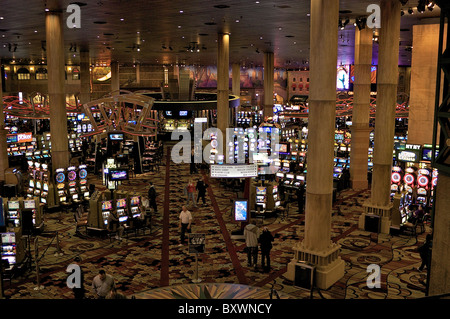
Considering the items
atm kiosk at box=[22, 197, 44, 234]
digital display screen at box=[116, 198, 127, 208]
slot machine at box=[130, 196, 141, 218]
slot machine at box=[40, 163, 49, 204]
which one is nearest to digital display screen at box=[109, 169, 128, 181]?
slot machine at box=[40, 163, 49, 204]

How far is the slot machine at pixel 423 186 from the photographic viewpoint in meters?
17.6

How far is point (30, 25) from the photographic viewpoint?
21547mm

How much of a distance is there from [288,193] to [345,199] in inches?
105

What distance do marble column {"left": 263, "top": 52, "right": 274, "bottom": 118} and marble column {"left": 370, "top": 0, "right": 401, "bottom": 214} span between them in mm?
19898

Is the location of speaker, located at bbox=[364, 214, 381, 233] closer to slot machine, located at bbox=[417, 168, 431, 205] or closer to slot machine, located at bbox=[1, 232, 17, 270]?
slot machine, located at bbox=[417, 168, 431, 205]

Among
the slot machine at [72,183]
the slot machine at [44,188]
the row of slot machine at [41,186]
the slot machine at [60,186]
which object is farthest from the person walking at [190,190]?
the slot machine at [44,188]

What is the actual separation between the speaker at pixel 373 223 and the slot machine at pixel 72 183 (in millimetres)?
11126

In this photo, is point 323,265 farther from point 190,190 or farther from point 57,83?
point 57,83

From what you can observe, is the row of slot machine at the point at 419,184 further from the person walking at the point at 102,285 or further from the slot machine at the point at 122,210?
the person walking at the point at 102,285

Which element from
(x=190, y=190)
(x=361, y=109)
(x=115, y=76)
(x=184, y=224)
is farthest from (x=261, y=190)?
(x=115, y=76)

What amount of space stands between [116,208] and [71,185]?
428cm

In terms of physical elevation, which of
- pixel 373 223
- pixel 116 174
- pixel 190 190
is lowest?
pixel 373 223

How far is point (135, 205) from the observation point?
51.3 feet

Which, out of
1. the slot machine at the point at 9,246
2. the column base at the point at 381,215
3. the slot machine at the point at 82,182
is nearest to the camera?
the slot machine at the point at 9,246
